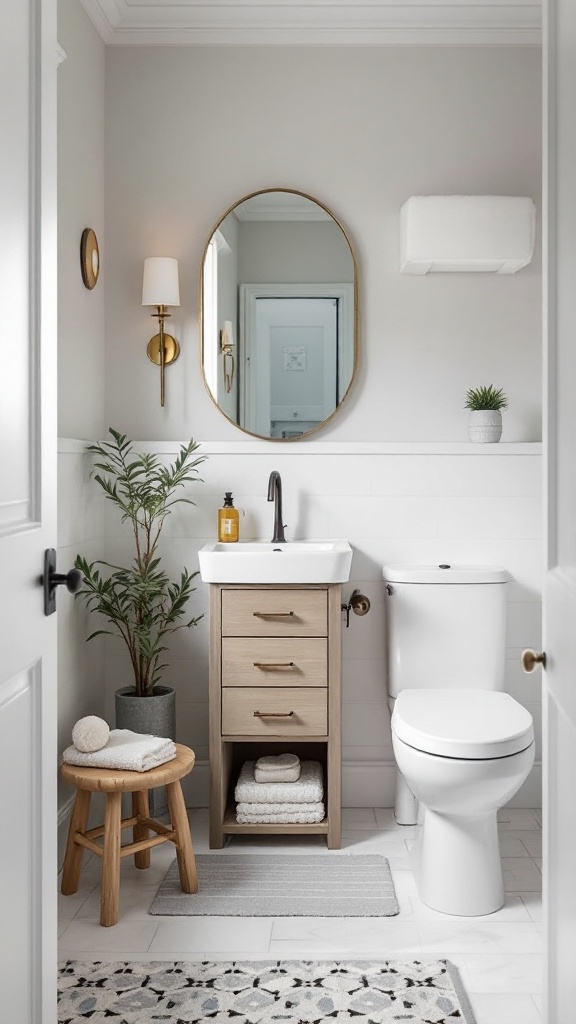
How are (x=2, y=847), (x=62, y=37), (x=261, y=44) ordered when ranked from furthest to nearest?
1. (x=261, y=44)
2. (x=62, y=37)
3. (x=2, y=847)

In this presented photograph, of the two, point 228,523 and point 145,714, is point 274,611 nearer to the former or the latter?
point 228,523

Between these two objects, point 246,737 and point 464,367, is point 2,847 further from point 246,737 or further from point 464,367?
point 464,367

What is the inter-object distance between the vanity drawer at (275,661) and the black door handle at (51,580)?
4.66ft

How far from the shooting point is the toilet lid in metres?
2.40

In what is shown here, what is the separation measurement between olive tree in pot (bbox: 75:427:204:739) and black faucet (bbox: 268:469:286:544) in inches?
10.7

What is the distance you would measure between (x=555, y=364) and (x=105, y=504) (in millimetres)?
2126

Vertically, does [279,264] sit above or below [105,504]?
above

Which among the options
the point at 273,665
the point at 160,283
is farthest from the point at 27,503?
the point at 160,283

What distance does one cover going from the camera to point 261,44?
128 inches

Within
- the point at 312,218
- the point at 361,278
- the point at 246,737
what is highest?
the point at 312,218

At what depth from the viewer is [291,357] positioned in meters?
3.27

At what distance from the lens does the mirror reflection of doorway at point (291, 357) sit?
10.7 ft

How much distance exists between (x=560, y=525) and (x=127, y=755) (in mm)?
1513

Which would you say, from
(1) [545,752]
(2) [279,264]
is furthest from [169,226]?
(1) [545,752]
